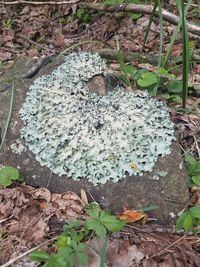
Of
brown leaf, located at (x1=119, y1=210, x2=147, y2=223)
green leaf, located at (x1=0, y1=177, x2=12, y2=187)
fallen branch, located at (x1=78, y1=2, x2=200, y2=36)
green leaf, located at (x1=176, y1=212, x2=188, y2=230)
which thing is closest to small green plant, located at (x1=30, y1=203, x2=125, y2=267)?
brown leaf, located at (x1=119, y1=210, x2=147, y2=223)

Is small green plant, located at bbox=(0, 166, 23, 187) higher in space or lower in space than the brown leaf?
higher

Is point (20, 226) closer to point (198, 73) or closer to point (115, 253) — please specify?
point (115, 253)

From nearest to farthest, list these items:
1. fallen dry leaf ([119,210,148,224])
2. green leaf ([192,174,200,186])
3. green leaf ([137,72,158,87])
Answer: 1. fallen dry leaf ([119,210,148,224])
2. green leaf ([192,174,200,186])
3. green leaf ([137,72,158,87])

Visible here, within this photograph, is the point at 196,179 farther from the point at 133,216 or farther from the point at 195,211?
the point at 133,216

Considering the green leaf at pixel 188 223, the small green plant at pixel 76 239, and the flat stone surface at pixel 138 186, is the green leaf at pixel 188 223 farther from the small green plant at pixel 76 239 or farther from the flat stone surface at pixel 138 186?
the small green plant at pixel 76 239

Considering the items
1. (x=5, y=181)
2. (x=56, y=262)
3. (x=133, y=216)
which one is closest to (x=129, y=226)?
(x=133, y=216)

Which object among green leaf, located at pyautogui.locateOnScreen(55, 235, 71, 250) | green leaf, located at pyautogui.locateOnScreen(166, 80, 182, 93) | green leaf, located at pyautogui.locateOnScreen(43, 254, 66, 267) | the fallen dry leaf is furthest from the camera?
green leaf, located at pyautogui.locateOnScreen(166, 80, 182, 93)

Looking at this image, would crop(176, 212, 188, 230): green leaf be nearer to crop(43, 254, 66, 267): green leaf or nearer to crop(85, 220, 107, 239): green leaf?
crop(85, 220, 107, 239): green leaf

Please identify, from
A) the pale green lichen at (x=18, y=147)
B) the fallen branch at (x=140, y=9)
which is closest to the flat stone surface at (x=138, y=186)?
the pale green lichen at (x=18, y=147)
